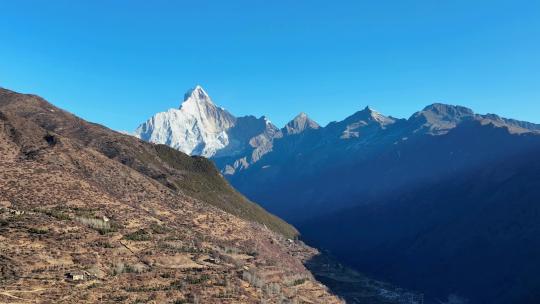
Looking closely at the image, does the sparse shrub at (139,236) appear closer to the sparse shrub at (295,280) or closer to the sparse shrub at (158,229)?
the sparse shrub at (158,229)

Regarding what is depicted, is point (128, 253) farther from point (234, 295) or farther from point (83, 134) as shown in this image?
point (83, 134)

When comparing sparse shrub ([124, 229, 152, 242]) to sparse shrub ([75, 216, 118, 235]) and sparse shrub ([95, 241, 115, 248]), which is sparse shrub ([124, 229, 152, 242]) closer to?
sparse shrub ([75, 216, 118, 235])

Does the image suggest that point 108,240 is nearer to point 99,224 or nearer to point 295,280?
point 99,224

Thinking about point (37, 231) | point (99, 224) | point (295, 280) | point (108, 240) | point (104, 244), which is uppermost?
point (99, 224)

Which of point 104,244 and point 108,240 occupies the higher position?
point 108,240

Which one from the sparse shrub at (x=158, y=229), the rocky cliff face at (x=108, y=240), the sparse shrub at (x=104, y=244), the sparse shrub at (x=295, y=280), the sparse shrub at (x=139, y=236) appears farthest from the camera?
the sparse shrub at (x=295, y=280)

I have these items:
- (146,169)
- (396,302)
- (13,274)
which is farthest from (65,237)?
(396,302)

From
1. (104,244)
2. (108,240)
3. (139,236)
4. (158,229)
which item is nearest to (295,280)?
(158,229)

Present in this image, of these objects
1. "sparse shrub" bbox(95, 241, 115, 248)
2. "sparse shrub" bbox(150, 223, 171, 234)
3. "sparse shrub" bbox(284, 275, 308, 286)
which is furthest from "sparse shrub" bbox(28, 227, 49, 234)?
"sparse shrub" bbox(284, 275, 308, 286)

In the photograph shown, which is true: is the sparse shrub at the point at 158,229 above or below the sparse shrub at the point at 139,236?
above

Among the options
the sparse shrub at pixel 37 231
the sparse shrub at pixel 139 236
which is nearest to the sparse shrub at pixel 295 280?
the sparse shrub at pixel 139 236

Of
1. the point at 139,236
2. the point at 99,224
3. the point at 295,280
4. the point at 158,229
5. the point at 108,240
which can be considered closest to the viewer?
the point at 108,240
